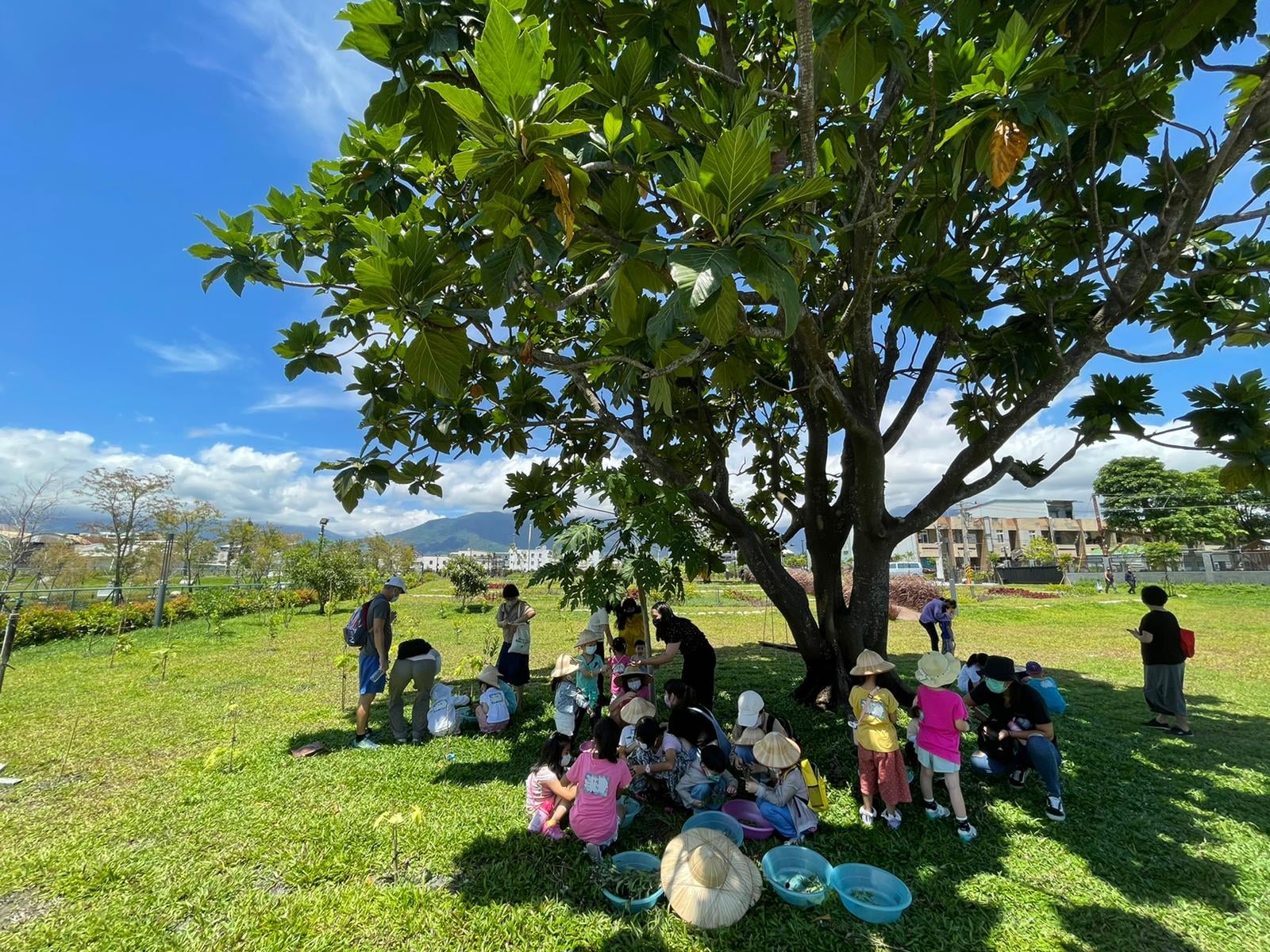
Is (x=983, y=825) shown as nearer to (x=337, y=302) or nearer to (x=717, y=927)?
(x=717, y=927)

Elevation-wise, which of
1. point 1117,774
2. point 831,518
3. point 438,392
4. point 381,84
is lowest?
point 1117,774

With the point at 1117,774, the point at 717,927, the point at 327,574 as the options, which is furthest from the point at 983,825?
the point at 327,574

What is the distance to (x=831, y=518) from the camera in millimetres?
6258

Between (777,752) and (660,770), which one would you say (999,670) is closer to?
(777,752)

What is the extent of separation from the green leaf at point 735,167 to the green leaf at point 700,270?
179 millimetres

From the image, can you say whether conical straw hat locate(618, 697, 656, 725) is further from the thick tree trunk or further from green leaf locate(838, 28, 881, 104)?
green leaf locate(838, 28, 881, 104)

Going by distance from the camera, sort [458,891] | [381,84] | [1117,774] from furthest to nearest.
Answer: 1. [1117,774]
2. [458,891]
3. [381,84]

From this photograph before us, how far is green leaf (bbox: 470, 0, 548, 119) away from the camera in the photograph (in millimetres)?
1670

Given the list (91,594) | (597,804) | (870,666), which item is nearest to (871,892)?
(870,666)

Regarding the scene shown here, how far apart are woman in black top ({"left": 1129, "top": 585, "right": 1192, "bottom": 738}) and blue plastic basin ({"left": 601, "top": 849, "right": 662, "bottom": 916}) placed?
572cm

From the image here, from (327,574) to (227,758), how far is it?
1466cm

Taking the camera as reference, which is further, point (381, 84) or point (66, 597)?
point (66, 597)

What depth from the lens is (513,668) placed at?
616cm

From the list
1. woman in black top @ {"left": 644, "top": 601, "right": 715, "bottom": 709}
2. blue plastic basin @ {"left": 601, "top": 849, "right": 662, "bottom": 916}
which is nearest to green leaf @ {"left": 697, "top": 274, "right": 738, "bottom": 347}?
blue plastic basin @ {"left": 601, "top": 849, "right": 662, "bottom": 916}
